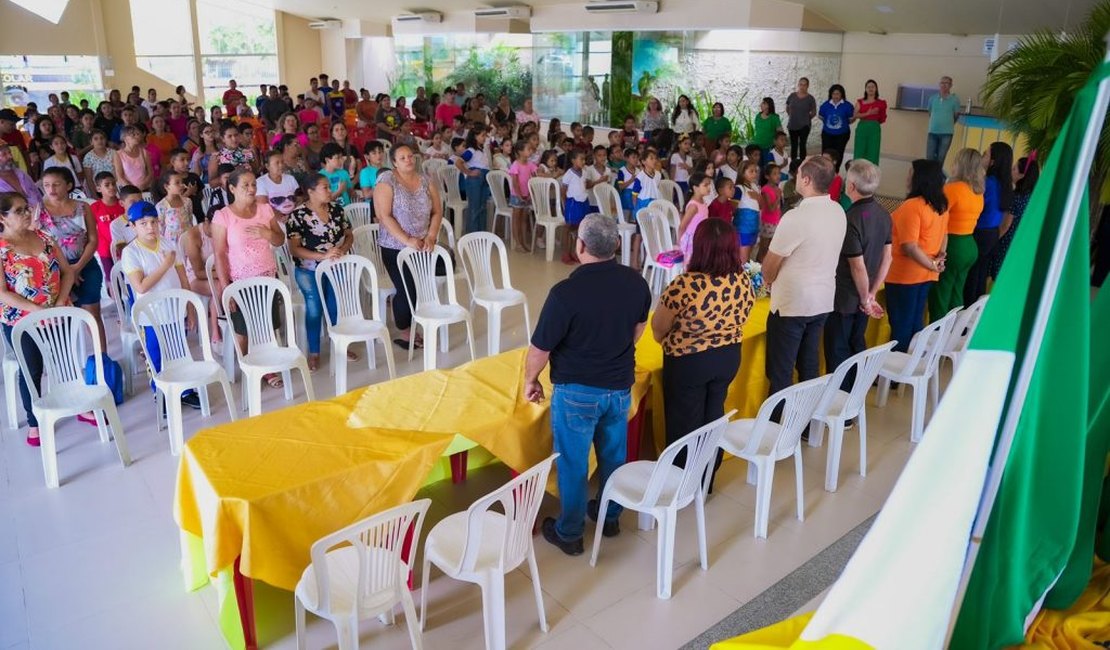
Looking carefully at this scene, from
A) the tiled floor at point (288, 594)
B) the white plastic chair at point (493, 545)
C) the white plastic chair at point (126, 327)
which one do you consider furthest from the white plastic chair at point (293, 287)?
the white plastic chair at point (493, 545)

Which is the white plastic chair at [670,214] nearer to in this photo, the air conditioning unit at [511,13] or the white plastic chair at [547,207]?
the white plastic chair at [547,207]

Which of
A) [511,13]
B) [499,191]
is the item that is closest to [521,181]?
[499,191]

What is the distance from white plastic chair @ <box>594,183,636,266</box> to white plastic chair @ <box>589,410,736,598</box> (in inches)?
171

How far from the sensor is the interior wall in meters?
10.9

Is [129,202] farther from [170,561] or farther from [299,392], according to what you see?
[170,561]

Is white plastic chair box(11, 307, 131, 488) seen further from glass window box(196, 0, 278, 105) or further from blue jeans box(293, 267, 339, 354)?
glass window box(196, 0, 278, 105)

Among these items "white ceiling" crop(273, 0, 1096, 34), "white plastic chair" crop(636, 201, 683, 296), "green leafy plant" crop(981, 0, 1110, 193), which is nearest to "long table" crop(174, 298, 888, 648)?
"white plastic chair" crop(636, 201, 683, 296)

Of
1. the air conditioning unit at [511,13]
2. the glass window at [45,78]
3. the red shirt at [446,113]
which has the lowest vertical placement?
the red shirt at [446,113]

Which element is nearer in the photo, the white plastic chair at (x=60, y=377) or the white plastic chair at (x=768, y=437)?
the white plastic chair at (x=768, y=437)

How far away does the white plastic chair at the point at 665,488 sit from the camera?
10.2ft

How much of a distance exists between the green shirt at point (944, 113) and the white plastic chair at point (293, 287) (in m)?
8.65

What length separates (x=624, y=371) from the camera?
327 centimetres

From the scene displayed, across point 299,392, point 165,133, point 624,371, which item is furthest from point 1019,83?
point 165,133

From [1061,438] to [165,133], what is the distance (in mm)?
9795
